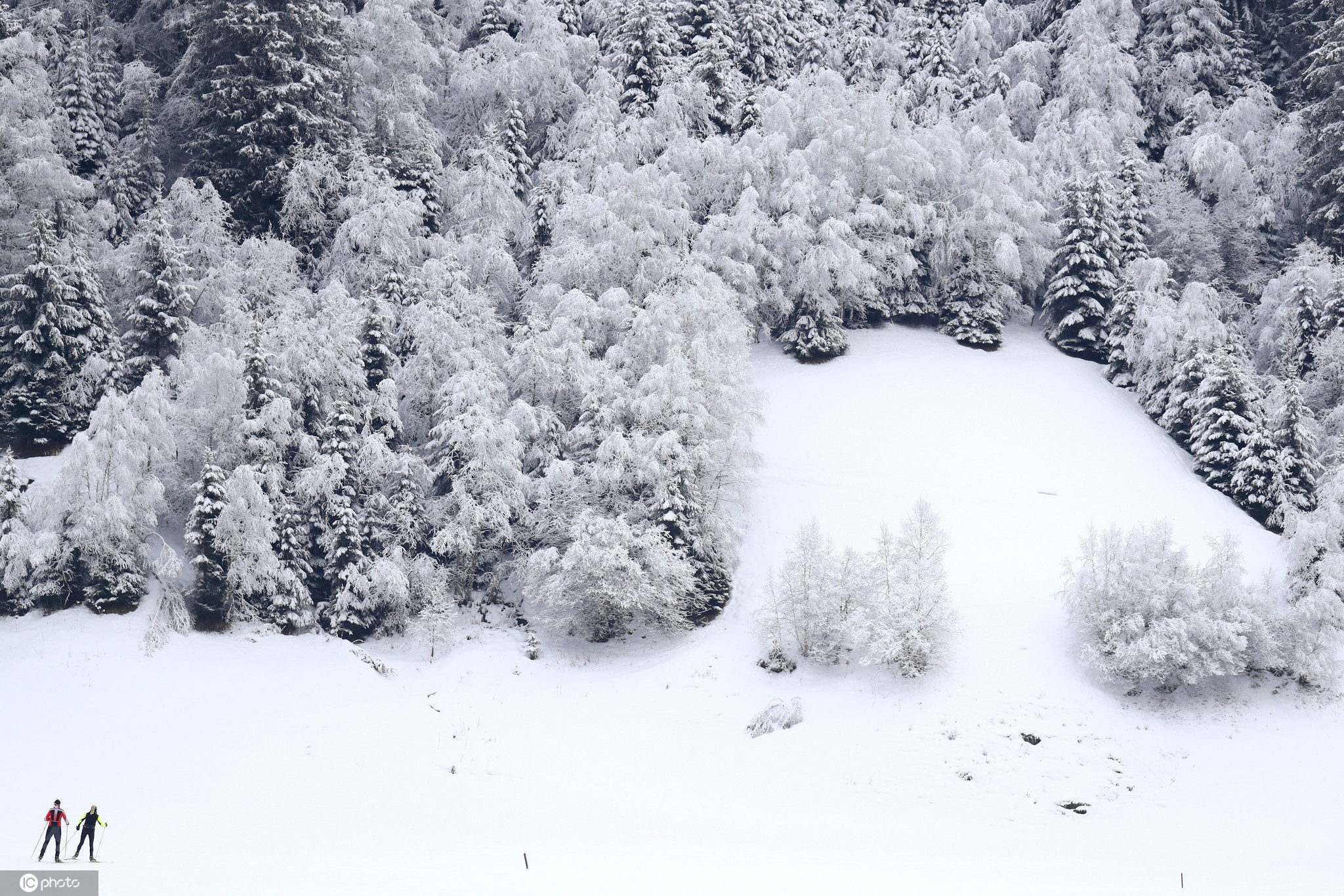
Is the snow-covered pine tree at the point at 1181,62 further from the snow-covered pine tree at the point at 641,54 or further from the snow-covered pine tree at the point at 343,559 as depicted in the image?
the snow-covered pine tree at the point at 343,559

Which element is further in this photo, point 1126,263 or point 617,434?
point 1126,263

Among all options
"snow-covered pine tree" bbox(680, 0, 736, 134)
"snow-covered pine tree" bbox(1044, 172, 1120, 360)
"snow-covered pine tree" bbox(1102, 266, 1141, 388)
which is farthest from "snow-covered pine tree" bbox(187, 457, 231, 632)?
"snow-covered pine tree" bbox(1044, 172, 1120, 360)

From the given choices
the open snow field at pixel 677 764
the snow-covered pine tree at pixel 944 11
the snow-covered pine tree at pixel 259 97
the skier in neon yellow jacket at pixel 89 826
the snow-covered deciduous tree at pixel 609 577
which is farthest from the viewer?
the snow-covered pine tree at pixel 944 11

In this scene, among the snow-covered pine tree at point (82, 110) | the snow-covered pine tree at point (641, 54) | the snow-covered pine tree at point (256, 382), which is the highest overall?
the snow-covered pine tree at point (641, 54)

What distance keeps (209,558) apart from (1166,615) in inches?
936

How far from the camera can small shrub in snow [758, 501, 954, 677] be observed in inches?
856

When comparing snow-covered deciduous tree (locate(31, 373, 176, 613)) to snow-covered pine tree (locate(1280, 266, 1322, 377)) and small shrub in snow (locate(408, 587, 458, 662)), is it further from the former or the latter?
snow-covered pine tree (locate(1280, 266, 1322, 377))

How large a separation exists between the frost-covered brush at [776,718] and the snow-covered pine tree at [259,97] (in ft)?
85.2

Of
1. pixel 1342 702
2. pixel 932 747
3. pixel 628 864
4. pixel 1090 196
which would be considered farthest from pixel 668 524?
pixel 1090 196

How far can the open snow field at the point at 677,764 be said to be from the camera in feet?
52.0

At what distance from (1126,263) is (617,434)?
2600 cm

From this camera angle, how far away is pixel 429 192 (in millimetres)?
35000

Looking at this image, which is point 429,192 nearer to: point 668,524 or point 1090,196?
point 668,524

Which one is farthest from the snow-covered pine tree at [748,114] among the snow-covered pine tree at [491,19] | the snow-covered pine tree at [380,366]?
the snow-covered pine tree at [380,366]
